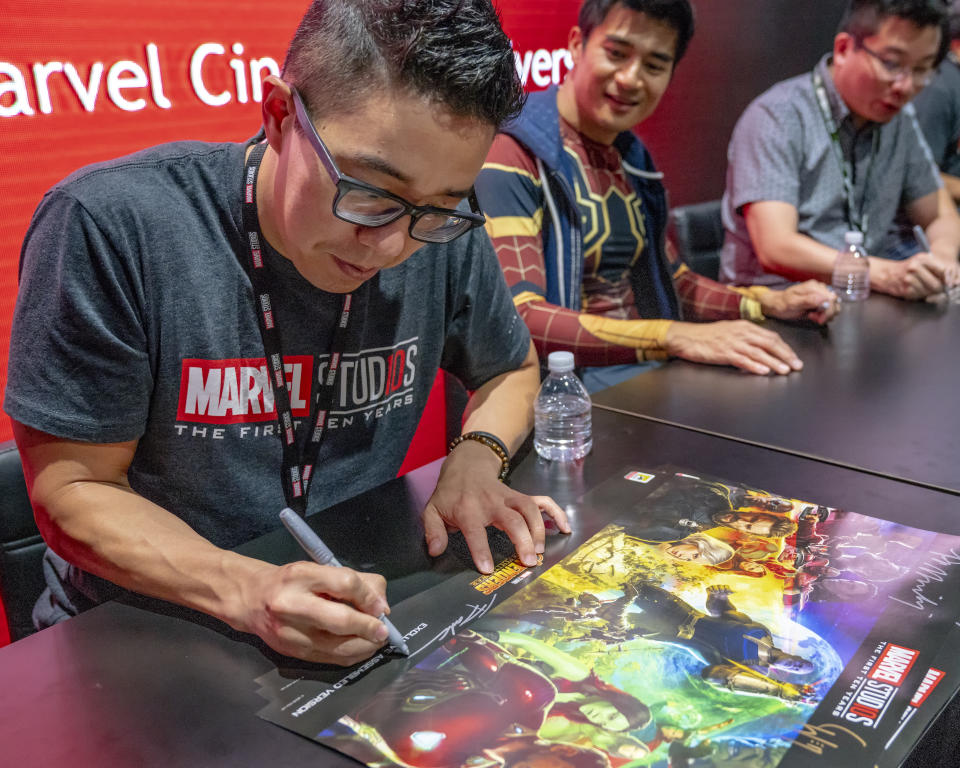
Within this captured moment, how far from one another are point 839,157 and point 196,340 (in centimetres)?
250

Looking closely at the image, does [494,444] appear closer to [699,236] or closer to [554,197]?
[554,197]

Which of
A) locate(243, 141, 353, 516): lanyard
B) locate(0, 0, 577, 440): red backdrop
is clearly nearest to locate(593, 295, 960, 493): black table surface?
locate(243, 141, 353, 516): lanyard

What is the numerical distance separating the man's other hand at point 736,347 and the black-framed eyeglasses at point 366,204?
0.93 meters

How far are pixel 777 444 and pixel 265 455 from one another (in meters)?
0.82

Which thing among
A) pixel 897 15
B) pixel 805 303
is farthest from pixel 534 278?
pixel 897 15

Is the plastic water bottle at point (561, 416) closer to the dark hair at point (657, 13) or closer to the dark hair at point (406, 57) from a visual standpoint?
the dark hair at point (406, 57)

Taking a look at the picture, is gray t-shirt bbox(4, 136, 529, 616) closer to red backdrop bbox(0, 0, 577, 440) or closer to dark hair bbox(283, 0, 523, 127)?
dark hair bbox(283, 0, 523, 127)

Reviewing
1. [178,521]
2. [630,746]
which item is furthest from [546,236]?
[630,746]

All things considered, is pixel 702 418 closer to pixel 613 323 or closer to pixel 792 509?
pixel 792 509

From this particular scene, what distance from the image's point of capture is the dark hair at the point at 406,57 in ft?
3.12

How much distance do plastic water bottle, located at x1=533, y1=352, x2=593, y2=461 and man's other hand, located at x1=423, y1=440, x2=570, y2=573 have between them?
7.6 inches

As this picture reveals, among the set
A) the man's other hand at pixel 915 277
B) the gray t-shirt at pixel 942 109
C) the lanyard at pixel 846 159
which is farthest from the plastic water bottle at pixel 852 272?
the gray t-shirt at pixel 942 109

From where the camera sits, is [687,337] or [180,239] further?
[687,337]

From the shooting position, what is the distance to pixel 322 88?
99 centimetres
